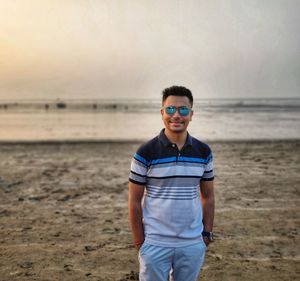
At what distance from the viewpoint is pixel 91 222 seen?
20.8ft

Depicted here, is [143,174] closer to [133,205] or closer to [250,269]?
[133,205]

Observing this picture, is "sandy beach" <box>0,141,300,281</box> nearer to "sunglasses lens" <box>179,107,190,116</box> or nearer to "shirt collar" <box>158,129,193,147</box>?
"shirt collar" <box>158,129,193,147</box>

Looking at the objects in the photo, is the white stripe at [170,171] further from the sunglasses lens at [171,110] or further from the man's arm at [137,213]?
the sunglasses lens at [171,110]

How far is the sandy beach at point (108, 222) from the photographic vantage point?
15.1ft

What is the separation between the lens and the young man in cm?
275

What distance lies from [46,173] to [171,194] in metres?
8.26

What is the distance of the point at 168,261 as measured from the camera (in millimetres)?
2814

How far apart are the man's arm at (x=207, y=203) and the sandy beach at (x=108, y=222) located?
5.20ft

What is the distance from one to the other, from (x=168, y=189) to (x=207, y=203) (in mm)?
485

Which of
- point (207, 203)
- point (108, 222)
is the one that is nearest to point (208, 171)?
point (207, 203)

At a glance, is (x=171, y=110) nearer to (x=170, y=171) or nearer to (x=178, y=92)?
(x=178, y=92)

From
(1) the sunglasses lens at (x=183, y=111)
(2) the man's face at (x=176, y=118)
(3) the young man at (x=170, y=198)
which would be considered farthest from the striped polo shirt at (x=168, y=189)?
(1) the sunglasses lens at (x=183, y=111)

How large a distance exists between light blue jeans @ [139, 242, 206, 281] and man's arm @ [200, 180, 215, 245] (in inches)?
8.1

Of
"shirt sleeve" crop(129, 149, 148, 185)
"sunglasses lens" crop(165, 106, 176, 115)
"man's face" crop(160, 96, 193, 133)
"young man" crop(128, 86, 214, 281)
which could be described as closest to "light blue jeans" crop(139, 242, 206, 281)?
"young man" crop(128, 86, 214, 281)
